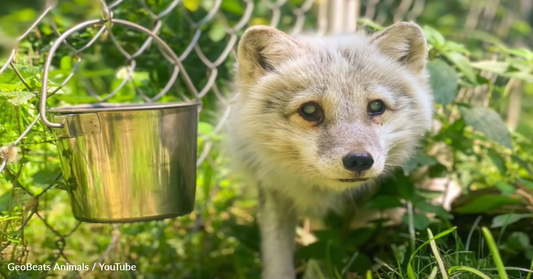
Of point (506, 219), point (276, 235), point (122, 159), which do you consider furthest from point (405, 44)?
point (122, 159)

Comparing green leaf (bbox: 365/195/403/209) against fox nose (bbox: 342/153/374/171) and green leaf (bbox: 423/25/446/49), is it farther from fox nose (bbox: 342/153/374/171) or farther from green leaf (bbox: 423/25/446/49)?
green leaf (bbox: 423/25/446/49)

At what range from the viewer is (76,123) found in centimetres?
158

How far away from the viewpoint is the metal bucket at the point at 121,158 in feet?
5.26

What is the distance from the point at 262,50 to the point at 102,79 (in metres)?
1.82

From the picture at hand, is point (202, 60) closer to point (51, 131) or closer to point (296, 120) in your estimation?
point (296, 120)

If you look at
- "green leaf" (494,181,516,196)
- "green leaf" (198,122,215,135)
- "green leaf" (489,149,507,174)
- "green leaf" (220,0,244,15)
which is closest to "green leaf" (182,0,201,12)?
"green leaf" (220,0,244,15)

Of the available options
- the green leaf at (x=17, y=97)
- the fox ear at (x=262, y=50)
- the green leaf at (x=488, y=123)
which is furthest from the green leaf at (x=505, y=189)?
the green leaf at (x=17, y=97)

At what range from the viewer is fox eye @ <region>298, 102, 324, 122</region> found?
190 cm

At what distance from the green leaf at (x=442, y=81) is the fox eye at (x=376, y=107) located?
0.28m

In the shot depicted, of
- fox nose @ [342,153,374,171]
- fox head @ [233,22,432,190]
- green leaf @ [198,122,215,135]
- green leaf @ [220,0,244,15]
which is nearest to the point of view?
fox nose @ [342,153,374,171]

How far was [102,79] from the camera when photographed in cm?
358

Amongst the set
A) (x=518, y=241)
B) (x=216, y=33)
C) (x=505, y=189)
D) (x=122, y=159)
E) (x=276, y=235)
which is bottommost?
(x=276, y=235)

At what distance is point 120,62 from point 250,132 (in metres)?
0.96

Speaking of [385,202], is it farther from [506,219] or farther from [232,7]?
[232,7]
